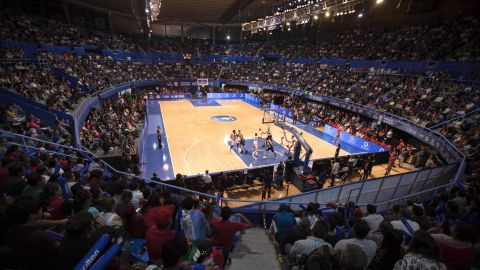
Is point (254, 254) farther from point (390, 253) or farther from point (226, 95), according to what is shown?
point (226, 95)

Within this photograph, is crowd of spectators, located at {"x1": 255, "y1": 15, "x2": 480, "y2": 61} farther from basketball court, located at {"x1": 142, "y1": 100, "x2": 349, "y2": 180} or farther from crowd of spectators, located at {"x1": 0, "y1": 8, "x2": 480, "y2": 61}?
basketball court, located at {"x1": 142, "y1": 100, "x2": 349, "y2": 180}

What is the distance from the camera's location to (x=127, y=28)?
1922 inches

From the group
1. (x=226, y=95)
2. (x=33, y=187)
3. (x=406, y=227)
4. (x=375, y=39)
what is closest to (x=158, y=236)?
(x=33, y=187)

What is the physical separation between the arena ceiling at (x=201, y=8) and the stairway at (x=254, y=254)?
3737 centimetres

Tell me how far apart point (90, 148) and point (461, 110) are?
23.4 meters

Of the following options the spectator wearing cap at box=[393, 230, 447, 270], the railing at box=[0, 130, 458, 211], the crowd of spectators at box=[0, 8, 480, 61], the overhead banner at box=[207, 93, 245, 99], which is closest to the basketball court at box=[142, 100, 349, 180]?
the railing at box=[0, 130, 458, 211]

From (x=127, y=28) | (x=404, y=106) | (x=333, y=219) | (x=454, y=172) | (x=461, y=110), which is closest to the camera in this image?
(x=333, y=219)

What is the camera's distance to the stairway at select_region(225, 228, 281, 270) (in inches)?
171

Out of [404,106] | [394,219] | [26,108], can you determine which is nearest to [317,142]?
[404,106]

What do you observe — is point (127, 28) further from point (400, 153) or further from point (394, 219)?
point (394, 219)

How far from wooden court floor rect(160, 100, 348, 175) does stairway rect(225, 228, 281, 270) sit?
33.6 feet

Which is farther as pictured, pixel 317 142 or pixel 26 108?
pixel 317 142

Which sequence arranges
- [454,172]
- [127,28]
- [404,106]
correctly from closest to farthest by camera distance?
[454,172] → [404,106] → [127,28]

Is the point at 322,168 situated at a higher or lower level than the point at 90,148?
lower
